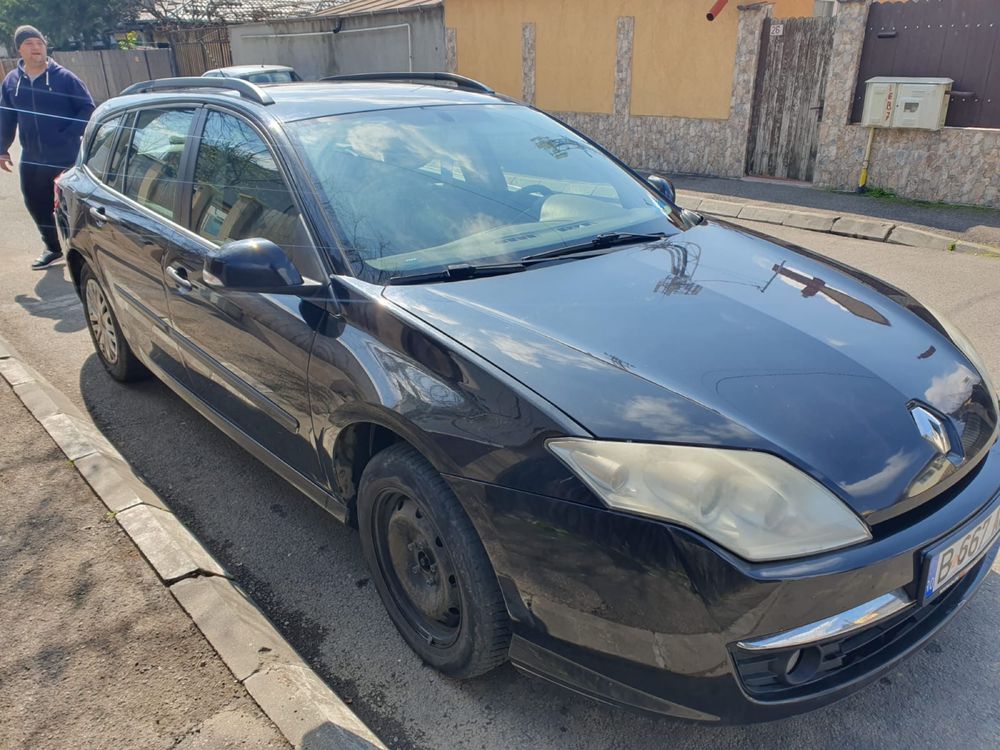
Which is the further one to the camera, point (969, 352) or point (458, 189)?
point (458, 189)

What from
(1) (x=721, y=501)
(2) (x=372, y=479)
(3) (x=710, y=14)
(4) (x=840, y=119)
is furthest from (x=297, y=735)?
(3) (x=710, y=14)

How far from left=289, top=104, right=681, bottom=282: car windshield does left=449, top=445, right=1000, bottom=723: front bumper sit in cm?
100

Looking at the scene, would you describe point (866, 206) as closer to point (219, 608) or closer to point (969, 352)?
point (969, 352)

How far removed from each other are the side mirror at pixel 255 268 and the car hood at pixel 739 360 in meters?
0.40

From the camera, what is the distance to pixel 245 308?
2.87 meters

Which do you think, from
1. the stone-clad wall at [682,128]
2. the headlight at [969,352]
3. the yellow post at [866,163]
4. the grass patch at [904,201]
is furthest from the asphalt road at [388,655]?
the stone-clad wall at [682,128]

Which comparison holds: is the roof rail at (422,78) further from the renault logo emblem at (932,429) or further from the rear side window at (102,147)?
the renault logo emblem at (932,429)

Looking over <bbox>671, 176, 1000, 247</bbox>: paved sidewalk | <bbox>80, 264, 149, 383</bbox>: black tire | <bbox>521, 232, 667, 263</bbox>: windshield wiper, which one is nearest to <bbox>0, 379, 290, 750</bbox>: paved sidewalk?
<bbox>80, 264, 149, 383</bbox>: black tire

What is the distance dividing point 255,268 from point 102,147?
2661 mm

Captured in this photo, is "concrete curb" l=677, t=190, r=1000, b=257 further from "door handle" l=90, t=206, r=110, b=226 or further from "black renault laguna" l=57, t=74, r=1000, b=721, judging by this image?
"door handle" l=90, t=206, r=110, b=226

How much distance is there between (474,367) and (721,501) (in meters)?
0.72

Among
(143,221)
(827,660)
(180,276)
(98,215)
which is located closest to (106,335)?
(98,215)

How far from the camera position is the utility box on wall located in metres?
8.52

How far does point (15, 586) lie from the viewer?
9.02 ft
